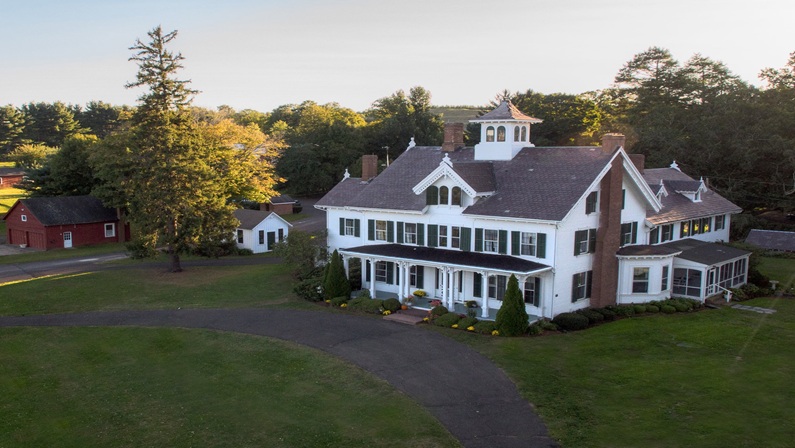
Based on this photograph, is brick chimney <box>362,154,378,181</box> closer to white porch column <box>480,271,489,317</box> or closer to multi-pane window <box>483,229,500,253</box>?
multi-pane window <box>483,229,500,253</box>

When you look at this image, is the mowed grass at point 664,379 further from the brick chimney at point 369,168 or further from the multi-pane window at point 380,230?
the brick chimney at point 369,168

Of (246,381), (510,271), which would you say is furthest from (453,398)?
(510,271)

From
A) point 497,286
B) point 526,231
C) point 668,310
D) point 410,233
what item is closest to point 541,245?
point 526,231

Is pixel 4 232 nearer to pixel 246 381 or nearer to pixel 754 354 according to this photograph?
pixel 246 381

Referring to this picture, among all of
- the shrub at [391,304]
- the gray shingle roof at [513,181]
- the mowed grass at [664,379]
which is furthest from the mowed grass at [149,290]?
the mowed grass at [664,379]

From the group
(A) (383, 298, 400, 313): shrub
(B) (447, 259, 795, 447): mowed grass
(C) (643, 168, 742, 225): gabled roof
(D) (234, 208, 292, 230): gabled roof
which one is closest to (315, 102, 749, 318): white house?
(C) (643, 168, 742, 225): gabled roof

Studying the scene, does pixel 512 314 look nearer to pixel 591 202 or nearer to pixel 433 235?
pixel 591 202
